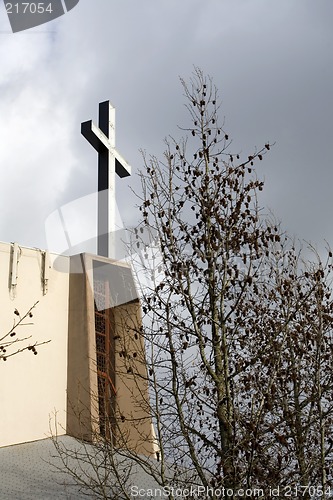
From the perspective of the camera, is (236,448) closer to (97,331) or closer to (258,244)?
(258,244)

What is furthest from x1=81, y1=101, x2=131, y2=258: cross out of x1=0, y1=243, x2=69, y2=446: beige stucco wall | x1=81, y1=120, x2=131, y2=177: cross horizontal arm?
x1=0, y1=243, x2=69, y2=446: beige stucco wall

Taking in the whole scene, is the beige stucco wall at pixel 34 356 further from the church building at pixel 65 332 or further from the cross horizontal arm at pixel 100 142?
the cross horizontal arm at pixel 100 142

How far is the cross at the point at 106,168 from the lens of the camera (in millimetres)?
12531

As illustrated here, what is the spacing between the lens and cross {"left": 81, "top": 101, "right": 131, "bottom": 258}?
41.1ft

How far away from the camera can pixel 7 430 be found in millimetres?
10266

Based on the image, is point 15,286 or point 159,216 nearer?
point 159,216

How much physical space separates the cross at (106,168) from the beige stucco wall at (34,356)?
1092 mm

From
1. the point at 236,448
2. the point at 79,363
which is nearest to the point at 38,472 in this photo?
the point at 79,363

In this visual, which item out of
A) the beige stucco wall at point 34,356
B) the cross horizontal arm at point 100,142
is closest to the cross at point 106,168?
the cross horizontal arm at point 100,142

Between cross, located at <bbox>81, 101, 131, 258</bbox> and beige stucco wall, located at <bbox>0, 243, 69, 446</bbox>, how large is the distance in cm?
109

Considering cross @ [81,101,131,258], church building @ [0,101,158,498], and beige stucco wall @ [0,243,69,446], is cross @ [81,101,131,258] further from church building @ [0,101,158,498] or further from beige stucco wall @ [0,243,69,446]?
beige stucco wall @ [0,243,69,446]

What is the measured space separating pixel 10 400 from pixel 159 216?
248 inches

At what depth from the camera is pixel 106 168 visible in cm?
1305

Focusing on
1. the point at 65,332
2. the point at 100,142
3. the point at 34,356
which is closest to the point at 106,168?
the point at 100,142
